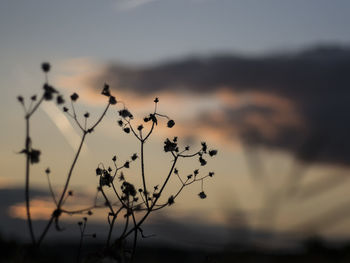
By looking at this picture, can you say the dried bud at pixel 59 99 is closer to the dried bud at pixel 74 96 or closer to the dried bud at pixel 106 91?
the dried bud at pixel 74 96

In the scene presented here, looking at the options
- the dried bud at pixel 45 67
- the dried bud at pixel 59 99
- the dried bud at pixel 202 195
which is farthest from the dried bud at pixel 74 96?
the dried bud at pixel 202 195

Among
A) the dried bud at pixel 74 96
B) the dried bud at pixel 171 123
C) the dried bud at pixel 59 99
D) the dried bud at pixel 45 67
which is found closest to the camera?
the dried bud at pixel 45 67

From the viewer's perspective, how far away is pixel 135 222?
8.12 m

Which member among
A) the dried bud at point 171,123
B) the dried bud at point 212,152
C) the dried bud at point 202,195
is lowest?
the dried bud at point 202,195

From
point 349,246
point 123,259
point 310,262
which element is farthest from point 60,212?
point 349,246

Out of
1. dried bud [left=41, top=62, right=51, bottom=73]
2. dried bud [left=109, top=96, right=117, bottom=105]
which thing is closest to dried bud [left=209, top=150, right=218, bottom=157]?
dried bud [left=109, top=96, right=117, bottom=105]

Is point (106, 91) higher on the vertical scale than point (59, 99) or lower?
higher

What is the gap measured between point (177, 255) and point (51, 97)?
51835mm

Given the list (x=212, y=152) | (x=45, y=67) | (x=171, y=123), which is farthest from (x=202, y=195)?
(x=45, y=67)

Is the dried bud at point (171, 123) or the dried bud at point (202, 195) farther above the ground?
the dried bud at point (171, 123)

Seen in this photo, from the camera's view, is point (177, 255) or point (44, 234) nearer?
point (44, 234)

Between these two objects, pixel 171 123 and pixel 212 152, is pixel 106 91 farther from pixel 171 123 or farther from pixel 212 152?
pixel 212 152

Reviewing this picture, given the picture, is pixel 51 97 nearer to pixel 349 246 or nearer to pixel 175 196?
pixel 175 196

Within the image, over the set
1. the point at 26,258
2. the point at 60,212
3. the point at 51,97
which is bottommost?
the point at 26,258
